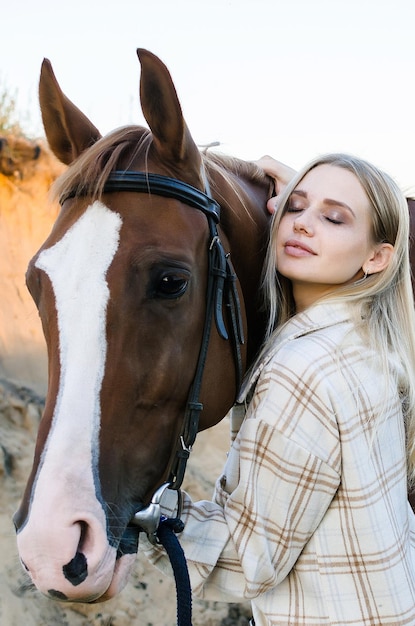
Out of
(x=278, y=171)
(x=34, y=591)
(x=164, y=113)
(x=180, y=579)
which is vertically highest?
(x=164, y=113)

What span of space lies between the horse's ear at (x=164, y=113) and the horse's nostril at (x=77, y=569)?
1.06 metres

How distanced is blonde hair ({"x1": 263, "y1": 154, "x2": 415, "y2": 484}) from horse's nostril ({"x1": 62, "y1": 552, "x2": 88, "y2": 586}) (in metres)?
0.91

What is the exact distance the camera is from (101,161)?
5.12ft

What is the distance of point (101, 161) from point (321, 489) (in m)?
1.04

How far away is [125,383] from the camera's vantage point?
1.34 meters

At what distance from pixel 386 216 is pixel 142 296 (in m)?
0.86

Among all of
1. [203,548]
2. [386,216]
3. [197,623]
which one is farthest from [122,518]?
[197,623]

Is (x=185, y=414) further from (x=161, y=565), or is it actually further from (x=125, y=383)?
(x=161, y=565)

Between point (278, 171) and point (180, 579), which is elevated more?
point (278, 171)

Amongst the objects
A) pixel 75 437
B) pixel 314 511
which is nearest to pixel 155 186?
pixel 75 437

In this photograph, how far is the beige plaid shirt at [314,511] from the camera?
4.52 ft

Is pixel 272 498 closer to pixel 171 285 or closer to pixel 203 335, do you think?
pixel 203 335

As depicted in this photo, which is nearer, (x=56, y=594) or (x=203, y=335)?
(x=56, y=594)

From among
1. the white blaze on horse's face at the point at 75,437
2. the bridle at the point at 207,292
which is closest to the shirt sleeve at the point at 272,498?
the bridle at the point at 207,292
